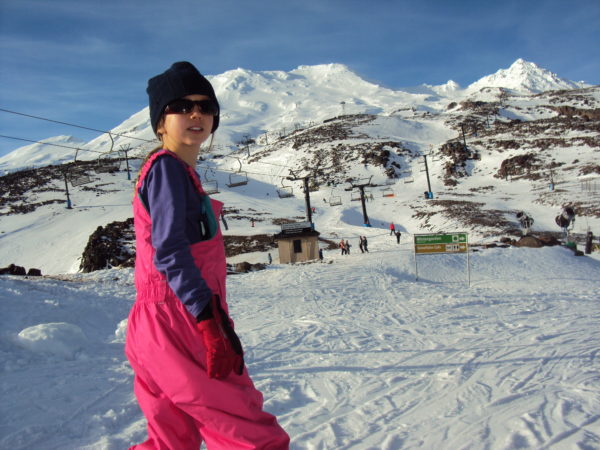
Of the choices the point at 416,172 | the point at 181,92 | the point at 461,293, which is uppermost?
the point at 416,172

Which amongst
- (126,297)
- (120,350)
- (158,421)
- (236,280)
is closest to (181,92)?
(158,421)

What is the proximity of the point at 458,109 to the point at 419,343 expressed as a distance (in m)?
147

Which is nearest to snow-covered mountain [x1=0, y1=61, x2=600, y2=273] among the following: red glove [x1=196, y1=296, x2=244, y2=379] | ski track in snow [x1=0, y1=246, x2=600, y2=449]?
ski track in snow [x1=0, y1=246, x2=600, y2=449]

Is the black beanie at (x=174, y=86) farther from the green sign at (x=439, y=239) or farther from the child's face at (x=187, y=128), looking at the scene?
the green sign at (x=439, y=239)

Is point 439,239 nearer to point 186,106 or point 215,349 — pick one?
point 186,106

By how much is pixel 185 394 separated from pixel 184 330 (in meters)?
0.27

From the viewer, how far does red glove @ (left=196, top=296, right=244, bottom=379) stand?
1673mm

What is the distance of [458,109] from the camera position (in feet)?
452

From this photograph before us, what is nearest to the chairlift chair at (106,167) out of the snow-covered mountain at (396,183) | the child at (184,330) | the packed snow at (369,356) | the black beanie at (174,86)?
the snow-covered mountain at (396,183)

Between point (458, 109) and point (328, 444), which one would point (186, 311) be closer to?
point (328, 444)

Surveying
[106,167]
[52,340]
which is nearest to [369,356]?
[52,340]

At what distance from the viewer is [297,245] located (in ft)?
82.2

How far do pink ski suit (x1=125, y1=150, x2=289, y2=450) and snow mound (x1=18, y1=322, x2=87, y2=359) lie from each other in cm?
487

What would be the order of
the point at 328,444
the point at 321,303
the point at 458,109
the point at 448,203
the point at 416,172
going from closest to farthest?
the point at 328,444 → the point at 321,303 → the point at 448,203 → the point at 416,172 → the point at 458,109
